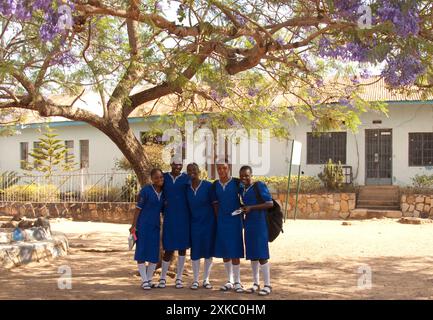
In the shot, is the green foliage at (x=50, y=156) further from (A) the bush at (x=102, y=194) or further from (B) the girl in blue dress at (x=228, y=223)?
(B) the girl in blue dress at (x=228, y=223)

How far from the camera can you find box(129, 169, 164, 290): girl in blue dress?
733 centimetres

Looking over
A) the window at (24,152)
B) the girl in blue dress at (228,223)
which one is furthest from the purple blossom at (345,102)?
the window at (24,152)


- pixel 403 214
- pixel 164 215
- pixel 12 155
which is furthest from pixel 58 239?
pixel 12 155

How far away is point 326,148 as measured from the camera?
835 inches

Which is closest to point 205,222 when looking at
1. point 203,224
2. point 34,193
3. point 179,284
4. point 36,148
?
point 203,224

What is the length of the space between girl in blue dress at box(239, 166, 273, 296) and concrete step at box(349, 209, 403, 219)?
459 inches

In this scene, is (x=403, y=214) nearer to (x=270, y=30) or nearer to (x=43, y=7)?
(x=270, y=30)

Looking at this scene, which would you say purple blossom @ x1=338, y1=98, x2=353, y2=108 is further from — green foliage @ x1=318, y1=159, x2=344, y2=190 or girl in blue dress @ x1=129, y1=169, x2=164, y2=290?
green foliage @ x1=318, y1=159, x2=344, y2=190

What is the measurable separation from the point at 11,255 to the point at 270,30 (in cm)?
536

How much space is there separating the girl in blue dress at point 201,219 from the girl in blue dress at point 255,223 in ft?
1.53

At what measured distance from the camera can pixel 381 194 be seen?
1927 cm

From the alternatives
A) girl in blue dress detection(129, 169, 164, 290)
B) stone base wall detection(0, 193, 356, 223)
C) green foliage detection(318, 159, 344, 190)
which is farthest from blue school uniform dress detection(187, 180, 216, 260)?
green foliage detection(318, 159, 344, 190)

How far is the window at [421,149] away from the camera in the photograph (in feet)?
65.2

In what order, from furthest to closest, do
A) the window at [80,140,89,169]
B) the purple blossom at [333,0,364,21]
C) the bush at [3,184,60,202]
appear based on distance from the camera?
1. the window at [80,140,89,169]
2. the bush at [3,184,60,202]
3. the purple blossom at [333,0,364,21]
